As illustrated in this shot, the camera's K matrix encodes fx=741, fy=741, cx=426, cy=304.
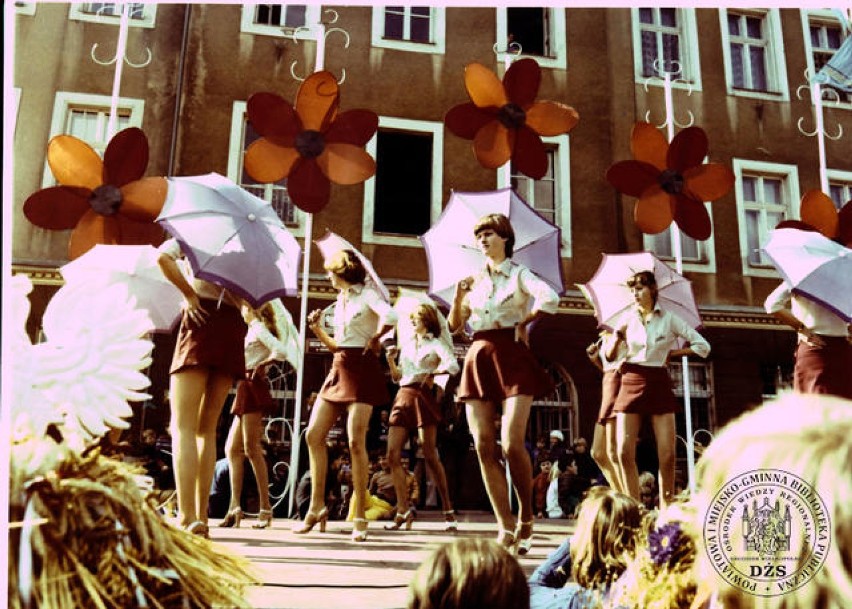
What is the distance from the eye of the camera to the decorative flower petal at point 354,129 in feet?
12.1

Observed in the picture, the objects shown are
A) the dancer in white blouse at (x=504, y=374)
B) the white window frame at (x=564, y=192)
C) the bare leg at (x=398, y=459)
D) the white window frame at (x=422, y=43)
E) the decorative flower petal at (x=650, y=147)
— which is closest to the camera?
the dancer in white blouse at (x=504, y=374)

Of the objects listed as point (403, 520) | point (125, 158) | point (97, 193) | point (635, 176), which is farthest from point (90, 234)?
point (403, 520)

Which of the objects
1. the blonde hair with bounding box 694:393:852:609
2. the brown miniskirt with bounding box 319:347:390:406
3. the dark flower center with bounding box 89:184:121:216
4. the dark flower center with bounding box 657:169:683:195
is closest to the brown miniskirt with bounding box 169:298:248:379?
the dark flower center with bounding box 89:184:121:216

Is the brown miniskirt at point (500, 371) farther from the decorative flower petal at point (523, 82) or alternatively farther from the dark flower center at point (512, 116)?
the decorative flower petal at point (523, 82)

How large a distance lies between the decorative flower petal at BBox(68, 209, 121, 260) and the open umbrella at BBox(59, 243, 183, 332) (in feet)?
0.54

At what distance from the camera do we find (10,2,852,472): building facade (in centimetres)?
497

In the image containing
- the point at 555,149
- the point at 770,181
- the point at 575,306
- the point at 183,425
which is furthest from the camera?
the point at 575,306

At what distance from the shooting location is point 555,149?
21.6 feet

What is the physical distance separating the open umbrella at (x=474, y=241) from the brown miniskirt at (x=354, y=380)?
677mm

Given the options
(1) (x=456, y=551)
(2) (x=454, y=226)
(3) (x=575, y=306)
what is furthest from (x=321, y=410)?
(3) (x=575, y=306)

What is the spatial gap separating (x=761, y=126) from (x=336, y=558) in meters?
4.34

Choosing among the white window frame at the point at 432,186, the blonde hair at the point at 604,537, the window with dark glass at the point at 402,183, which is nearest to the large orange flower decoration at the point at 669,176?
the white window frame at the point at 432,186

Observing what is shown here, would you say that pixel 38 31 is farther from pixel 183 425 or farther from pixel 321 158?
pixel 321 158

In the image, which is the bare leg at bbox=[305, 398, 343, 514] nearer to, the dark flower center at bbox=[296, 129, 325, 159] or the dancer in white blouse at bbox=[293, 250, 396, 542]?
the dancer in white blouse at bbox=[293, 250, 396, 542]
